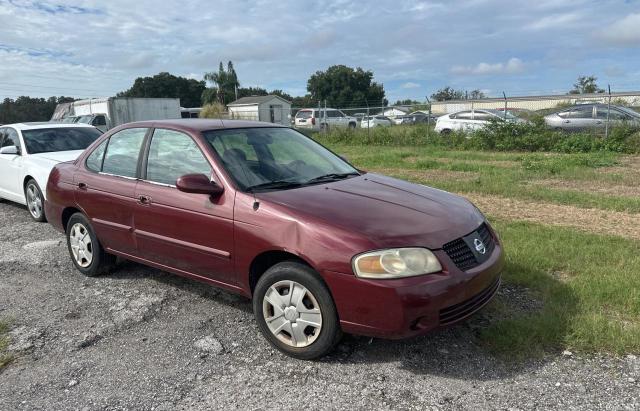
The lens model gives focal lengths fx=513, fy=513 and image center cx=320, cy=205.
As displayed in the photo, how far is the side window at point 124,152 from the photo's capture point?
459cm

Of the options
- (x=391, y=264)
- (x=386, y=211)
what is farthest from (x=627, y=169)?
(x=391, y=264)

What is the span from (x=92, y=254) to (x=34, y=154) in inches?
147

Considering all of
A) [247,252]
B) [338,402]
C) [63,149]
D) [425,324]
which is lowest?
[338,402]

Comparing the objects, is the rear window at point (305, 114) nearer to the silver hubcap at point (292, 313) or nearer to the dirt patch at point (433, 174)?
the dirt patch at point (433, 174)

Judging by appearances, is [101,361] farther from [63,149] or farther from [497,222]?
[63,149]

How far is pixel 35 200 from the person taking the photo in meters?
7.58

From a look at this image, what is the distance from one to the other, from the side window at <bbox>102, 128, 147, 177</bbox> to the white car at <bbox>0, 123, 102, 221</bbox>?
9.83 feet

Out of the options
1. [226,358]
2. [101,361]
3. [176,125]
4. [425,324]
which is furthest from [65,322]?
[425,324]

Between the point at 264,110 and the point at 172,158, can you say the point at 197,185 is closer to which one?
the point at 172,158

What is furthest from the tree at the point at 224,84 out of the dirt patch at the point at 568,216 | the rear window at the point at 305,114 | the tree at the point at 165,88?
the dirt patch at the point at 568,216

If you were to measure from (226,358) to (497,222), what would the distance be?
170 inches

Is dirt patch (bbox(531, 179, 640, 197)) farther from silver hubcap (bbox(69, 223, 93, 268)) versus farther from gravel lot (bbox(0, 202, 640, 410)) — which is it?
silver hubcap (bbox(69, 223, 93, 268))

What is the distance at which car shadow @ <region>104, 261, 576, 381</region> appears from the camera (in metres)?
3.30

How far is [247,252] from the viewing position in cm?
356
